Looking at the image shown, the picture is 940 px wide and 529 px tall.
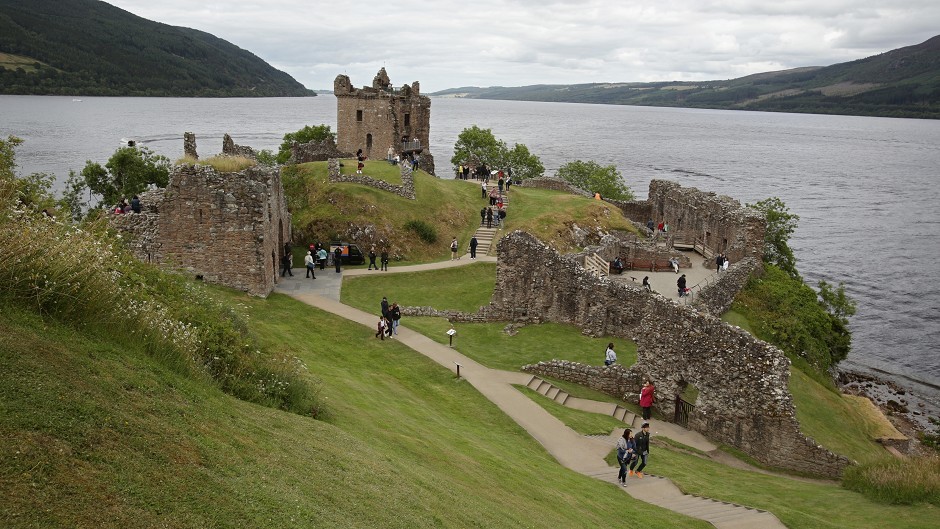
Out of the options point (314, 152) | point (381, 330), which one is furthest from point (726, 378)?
point (314, 152)

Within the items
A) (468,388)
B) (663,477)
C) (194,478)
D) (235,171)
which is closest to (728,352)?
(663,477)

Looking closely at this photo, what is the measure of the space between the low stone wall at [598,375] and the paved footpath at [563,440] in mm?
1130

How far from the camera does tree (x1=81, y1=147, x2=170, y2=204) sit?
61312 millimetres

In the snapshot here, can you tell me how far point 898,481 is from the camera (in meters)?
20.9

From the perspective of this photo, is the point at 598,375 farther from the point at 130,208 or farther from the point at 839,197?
the point at 839,197

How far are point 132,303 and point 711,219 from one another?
151 feet

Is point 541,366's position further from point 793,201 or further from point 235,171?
point 793,201

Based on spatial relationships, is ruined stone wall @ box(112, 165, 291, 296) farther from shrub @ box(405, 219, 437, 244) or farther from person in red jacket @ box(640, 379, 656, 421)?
person in red jacket @ box(640, 379, 656, 421)

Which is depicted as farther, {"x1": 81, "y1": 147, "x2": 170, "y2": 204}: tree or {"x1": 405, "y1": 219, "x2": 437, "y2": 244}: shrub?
{"x1": 81, "y1": 147, "x2": 170, "y2": 204}: tree

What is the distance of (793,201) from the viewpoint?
125 metres

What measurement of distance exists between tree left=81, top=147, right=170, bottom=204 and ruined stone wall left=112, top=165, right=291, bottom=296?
28.1 metres

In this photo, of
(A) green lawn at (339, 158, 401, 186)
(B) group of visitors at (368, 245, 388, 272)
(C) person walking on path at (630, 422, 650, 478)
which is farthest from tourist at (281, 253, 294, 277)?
(C) person walking on path at (630, 422, 650, 478)

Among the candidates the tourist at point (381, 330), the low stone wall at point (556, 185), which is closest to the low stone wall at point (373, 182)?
the low stone wall at point (556, 185)

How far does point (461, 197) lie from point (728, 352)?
115ft
